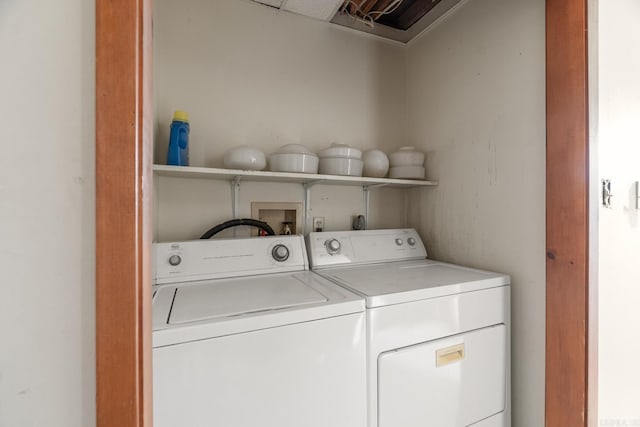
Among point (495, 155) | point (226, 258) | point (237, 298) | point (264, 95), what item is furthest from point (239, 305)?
point (495, 155)

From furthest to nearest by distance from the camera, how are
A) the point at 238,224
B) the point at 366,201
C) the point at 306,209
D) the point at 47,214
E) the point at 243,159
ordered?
the point at 366,201, the point at 306,209, the point at 238,224, the point at 243,159, the point at 47,214

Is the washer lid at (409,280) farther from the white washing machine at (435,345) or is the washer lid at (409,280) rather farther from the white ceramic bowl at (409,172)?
the white ceramic bowl at (409,172)

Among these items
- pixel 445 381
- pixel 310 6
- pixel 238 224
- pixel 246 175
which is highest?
pixel 310 6

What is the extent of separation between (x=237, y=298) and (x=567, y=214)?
1.27 meters

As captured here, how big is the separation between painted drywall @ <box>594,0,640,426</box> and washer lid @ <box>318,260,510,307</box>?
39 centimetres

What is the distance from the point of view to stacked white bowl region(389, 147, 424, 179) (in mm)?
1679

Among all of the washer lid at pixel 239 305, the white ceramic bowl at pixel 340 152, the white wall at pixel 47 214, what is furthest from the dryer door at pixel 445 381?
the white ceramic bowl at pixel 340 152

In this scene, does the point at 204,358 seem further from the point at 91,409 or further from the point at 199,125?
the point at 199,125

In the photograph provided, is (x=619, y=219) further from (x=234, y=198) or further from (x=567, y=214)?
(x=234, y=198)

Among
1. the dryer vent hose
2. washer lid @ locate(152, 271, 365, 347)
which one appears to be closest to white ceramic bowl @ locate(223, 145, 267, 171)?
the dryer vent hose

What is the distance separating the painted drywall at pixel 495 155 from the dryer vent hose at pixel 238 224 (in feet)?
3.34

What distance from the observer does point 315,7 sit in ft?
5.18

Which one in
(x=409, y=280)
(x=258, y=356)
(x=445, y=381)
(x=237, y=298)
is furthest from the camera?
(x=409, y=280)

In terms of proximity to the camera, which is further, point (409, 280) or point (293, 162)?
point (293, 162)
